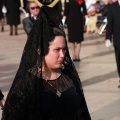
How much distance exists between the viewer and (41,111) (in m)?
3.30

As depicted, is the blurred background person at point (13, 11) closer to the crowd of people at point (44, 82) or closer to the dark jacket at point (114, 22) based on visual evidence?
the dark jacket at point (114, 22)

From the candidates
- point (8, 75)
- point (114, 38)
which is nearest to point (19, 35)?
point (8, 75)

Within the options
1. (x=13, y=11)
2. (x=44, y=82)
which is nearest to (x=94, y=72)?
(x=44, y=82)

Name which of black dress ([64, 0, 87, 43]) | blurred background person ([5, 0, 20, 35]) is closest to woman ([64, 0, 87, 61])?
black dress ([64, 0, 87, 43])

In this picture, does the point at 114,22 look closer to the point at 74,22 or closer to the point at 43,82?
the point at 74,22

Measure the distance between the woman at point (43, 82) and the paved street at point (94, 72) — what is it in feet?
13.6

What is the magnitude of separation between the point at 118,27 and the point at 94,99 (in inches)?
60.0

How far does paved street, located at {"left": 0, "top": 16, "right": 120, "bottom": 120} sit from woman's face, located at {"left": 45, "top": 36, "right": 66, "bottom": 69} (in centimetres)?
420

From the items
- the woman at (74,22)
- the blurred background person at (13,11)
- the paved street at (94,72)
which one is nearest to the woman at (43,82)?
the paved street at (94,72)

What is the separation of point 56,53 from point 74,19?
9.83 m

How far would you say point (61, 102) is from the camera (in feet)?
11.0

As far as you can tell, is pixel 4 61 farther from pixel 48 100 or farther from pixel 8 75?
pixel 48 100

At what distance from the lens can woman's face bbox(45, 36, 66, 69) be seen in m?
3.33

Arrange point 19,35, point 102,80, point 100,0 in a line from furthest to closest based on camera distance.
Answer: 1. point 100,0
2. point 19,35
3. point 102,80
